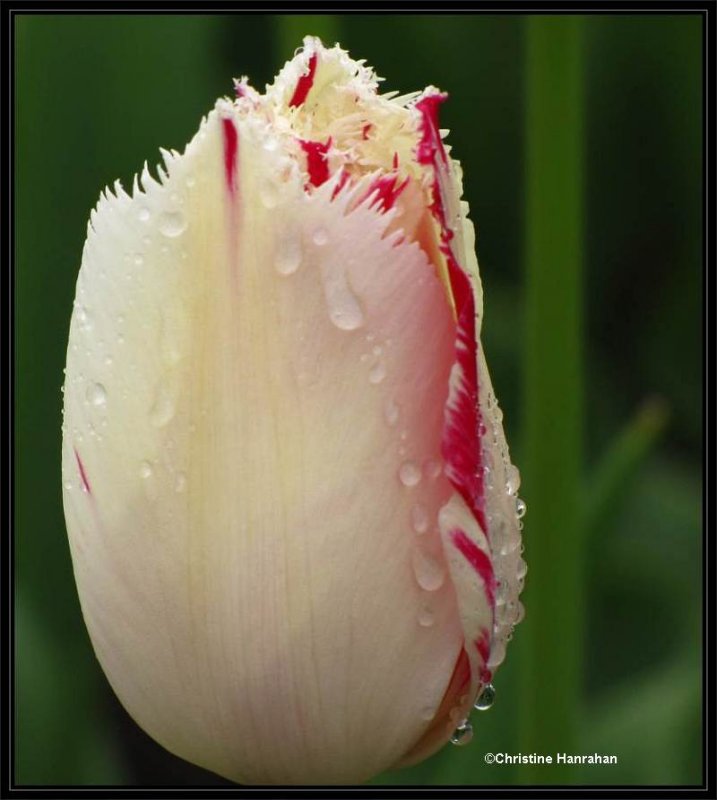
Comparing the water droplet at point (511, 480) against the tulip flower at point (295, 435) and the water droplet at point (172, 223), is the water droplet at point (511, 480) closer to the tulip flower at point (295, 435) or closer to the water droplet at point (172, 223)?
the tulip flower at point (295, 435)

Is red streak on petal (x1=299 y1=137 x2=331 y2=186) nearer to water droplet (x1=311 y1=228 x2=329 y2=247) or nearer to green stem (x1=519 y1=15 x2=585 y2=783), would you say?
water droplet (x1=311 y1=228 x2=329 y2=247)

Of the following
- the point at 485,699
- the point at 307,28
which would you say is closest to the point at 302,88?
the point at 485,699

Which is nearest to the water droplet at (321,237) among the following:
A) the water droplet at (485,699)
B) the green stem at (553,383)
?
the water droplet at (485,699)

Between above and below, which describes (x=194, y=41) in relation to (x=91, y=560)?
above

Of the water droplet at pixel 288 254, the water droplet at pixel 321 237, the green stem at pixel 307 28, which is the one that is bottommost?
the water droplet at pixel 288 254

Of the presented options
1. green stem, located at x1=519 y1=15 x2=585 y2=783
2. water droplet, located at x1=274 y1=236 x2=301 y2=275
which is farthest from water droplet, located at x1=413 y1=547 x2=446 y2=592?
green stem, located at x1=519 y1=15 x2=585 y2=783

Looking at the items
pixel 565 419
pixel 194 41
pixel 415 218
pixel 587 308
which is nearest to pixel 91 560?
pixel 415 218

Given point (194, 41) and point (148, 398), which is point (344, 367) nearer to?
point (148, 398)

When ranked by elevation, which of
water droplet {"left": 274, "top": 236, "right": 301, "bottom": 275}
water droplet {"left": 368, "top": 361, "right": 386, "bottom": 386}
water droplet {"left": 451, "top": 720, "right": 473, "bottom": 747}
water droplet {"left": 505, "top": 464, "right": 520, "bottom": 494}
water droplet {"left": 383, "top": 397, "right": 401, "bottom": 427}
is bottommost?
water droplet {"left": 451, "top": 720, "right": 473, "bottom": 747}
